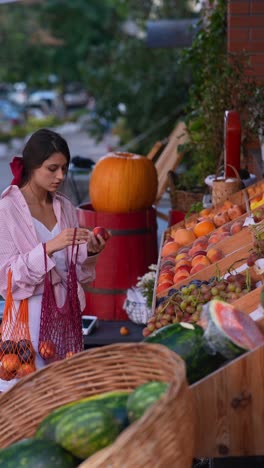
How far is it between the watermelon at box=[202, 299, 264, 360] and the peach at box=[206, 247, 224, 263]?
67.6 inches

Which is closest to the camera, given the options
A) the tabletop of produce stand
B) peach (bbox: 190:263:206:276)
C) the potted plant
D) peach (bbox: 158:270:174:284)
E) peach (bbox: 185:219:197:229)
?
peach (bbox: 190:263:206:276)

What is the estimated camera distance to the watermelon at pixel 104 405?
2.48m

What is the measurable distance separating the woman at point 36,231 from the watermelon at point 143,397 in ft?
4.93

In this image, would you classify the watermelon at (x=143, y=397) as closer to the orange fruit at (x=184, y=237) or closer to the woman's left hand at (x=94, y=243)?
the woman's left hand at (x=94, y=243)

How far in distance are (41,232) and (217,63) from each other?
154 inches

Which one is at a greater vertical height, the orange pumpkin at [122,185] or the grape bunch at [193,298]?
the orange pumpkin at [122,185]

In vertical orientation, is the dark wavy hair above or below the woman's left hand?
above

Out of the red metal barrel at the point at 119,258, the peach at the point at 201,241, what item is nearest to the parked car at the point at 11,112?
the red metal barrel at the point at 119,258

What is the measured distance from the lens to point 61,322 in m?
4.14

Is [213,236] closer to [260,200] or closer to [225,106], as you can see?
[260,200]

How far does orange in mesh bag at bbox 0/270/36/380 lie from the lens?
4.09 metres

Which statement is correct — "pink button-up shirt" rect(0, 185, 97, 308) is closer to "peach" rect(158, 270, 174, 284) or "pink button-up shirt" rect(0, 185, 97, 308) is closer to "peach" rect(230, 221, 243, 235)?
"peach" rect(158, 270, 174, 284)

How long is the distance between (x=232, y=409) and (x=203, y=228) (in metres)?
2.70

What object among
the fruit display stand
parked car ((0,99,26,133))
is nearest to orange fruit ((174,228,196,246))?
the fruit display stand
